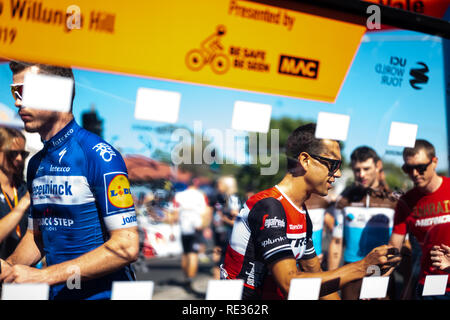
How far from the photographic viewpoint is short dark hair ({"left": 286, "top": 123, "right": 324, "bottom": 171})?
7.36ft

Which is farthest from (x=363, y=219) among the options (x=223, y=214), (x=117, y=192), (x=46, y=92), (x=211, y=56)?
(x=46, y=92)

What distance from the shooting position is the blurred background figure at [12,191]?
1.77 m

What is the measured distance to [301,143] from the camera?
2.27m

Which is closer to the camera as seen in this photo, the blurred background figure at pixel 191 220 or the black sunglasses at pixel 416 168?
the blurred background figure at pixel 191 220

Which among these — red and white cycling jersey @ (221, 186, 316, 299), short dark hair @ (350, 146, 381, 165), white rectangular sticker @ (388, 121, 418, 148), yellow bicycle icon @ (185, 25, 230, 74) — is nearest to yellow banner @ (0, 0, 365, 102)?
yellow bicycle icon @ (185, 25, 230, 74)

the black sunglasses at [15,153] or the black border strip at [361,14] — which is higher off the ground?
the black border strip at [361,14]

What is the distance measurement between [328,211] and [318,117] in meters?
0.55

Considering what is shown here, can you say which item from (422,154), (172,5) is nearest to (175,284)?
(172,5)

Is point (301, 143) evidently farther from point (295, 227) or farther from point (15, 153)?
point (15, 153)

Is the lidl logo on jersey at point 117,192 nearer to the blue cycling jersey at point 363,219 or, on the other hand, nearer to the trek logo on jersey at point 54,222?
the trek logo on jersey at point 54,222

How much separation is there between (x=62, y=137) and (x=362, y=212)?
1.73m

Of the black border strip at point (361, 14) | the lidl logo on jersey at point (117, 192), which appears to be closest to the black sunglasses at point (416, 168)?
the black border strip at point (361, 14)

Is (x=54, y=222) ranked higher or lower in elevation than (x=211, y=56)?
lower

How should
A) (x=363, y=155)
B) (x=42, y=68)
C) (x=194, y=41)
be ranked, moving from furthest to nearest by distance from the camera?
(x=363, y=155) → (x=194, y=41) → (x=42, y=68)
